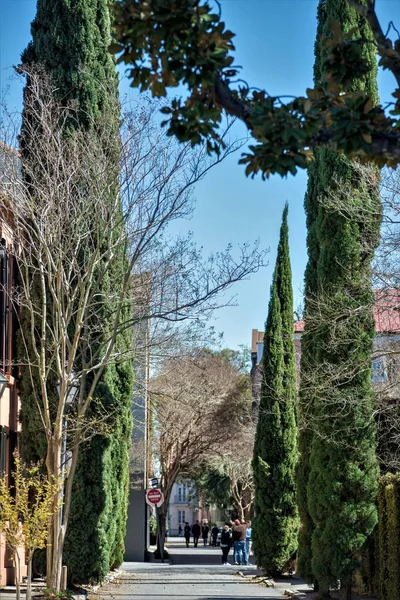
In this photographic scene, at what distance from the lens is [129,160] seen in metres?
17.9

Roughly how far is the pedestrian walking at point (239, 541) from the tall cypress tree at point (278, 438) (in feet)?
22.9

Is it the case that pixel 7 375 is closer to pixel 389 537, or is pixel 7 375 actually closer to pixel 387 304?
pixel 387 304

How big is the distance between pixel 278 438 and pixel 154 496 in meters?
9.17

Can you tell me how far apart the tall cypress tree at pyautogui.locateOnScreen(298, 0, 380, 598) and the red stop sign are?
16.8 meters

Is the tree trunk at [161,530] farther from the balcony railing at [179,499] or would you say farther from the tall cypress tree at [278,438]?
the balcony railing at [179,499]

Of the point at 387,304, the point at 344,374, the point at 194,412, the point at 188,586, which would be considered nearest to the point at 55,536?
the point at 344,374

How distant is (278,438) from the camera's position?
27875mm

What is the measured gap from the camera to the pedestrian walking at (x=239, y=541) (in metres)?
35.0

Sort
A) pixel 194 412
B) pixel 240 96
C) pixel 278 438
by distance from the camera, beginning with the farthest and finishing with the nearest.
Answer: pixel 194 412
pixel 278 438
pixel 240 96

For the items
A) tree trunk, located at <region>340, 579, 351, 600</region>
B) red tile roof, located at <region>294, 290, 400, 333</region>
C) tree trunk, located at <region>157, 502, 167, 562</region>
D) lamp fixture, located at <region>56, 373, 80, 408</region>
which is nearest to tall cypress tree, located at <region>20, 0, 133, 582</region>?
lamp fixture, located at <region>56, 373, 80, 408</region>

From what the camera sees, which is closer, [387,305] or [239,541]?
[387,305]

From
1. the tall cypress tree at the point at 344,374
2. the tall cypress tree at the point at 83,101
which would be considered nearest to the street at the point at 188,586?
the tall cypress tree at the point at 83,101

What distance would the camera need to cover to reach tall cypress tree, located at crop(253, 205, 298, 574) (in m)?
27.4

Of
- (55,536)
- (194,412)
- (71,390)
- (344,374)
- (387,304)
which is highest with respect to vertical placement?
(194,412)
